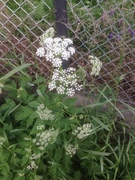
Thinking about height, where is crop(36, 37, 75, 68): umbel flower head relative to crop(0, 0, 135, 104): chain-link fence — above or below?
above

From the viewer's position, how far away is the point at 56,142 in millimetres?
2215

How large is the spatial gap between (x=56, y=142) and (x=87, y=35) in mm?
976

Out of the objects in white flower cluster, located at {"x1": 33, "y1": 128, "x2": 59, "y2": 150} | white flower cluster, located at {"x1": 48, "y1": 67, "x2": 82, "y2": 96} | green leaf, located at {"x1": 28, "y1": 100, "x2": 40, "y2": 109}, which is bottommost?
green leaf, located at {"x1": 28, "y1": 100, "x2": 40, "y2": 109}

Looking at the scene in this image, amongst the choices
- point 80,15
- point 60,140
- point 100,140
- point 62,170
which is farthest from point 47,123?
point 80,15

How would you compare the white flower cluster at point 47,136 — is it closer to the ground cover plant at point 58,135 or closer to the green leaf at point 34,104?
the ground cover plant at point 58,135

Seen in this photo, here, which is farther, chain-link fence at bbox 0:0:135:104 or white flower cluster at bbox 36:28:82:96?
chain-link fence at bbox 0:0:135:104

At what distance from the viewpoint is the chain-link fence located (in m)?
2.75

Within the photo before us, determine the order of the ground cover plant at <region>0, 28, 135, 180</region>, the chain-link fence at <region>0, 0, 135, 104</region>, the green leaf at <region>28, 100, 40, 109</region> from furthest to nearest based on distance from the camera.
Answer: the chain-link fence at <region>0, 0, 135, 104</region>, the green leaf at <region>28, 100, 40, 109</region>, the ground cover plant at <region>0, 28, 135, 180</region>

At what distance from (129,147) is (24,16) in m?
1.36

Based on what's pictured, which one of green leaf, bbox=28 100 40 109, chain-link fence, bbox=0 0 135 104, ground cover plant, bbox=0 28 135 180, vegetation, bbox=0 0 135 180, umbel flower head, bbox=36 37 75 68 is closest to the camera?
umbel flower head, bbox=36 37 75 68

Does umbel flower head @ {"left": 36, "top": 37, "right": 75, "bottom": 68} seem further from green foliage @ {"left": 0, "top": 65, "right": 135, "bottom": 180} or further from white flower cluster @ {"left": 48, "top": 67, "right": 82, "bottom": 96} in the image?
green foliage @ {"left": 0, "top": 65, "right": 135, "bottom": 180}

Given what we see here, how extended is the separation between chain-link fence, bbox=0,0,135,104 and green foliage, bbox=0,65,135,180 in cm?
39

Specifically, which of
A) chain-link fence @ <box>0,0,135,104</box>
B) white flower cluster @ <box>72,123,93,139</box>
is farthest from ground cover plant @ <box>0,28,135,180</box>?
chain-link fence @ <box>0,0,135,104</box>

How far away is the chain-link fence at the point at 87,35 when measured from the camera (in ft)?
9.02
